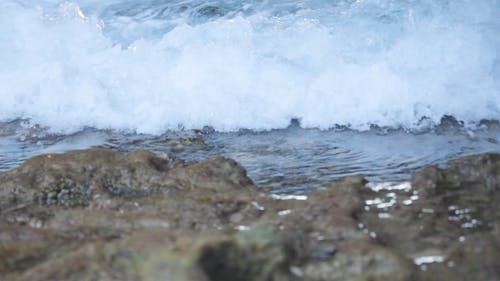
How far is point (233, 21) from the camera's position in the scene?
7766 millimetres

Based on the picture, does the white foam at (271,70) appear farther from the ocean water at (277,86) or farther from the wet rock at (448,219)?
the wet rock at (448,219)

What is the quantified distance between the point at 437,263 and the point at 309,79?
13.9ft

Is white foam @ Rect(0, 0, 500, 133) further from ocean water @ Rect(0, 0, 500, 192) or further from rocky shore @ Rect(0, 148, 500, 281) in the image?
rocky shore @ Rect(0, 148, 500, 281)

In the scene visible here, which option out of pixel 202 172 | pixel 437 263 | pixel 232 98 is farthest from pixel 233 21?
pixel 437 263

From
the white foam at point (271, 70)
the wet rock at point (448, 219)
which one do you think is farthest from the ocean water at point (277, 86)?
the wet rock at point (448, 219)

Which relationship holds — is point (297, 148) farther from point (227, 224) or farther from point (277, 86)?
point (227, 224)

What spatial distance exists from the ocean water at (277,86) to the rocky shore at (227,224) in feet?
2.09

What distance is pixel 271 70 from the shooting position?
6.93 metres

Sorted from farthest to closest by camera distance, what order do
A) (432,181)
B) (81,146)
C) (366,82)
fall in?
(366,82) < (81,146) < (432,181)

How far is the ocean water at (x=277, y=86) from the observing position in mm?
5191

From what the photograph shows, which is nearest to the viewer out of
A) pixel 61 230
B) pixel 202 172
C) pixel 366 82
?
pixel 61 230

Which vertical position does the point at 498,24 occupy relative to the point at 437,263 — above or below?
above

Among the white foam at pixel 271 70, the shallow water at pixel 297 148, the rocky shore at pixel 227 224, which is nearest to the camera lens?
the rocky shore at pixel 227 224

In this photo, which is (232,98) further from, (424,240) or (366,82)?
(424,240)
